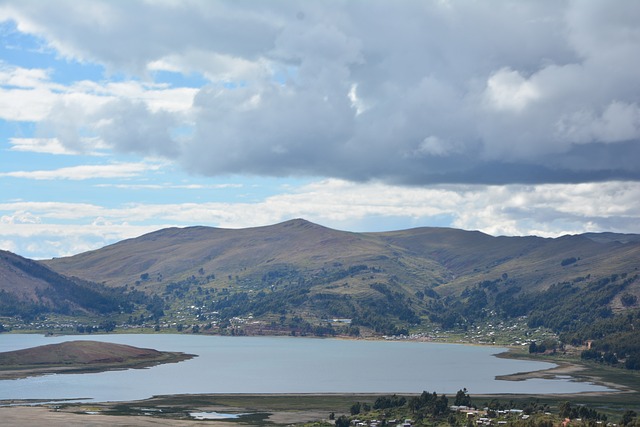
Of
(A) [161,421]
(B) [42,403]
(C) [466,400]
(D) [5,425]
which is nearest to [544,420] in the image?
(C) [466,400]

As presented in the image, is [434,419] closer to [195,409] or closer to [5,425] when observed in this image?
[195,409]

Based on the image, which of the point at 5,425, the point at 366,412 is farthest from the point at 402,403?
the point at 5,425

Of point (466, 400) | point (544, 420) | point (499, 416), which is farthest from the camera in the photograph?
point (466, 400)

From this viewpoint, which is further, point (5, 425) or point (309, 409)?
point (309, 409)

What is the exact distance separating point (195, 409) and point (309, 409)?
1010 inches

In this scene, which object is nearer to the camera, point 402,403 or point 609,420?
point 609,420

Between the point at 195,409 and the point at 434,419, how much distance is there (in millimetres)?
56016

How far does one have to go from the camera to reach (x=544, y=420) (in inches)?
6161

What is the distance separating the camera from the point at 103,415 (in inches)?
7003

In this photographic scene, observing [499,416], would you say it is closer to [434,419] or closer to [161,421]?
[434,419]

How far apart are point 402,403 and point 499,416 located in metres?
24.6

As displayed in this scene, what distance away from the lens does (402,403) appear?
187125mm

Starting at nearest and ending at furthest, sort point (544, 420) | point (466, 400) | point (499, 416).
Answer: point (544, 420)
point (499, 416)
point (466, 400)

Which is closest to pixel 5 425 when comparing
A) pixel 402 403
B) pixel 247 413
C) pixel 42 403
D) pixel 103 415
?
A: pixel 103 415
